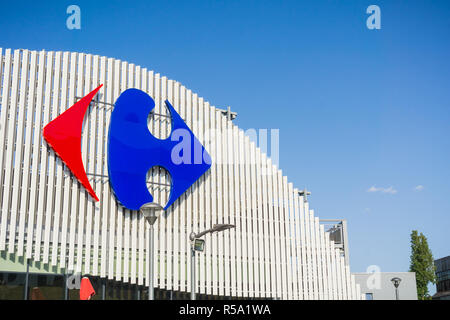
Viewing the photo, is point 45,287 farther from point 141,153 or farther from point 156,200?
point 141,153

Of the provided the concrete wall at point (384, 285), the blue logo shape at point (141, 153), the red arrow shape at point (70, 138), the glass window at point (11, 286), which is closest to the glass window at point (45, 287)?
the glass window at point (11, 286)

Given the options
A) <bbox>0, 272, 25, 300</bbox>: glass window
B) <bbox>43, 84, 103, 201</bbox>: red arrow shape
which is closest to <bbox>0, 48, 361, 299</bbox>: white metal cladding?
<bbox>43, 84, 103, 201</bbox>: red arrow shape

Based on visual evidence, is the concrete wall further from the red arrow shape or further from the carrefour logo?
the red arrow shape

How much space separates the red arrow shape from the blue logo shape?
5.18ft

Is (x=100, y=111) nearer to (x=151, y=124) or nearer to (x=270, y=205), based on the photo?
(x=151, y=124)

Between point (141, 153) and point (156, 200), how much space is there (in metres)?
2.69

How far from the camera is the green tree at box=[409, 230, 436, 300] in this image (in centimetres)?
7325

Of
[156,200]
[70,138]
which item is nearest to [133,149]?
[156,200]
